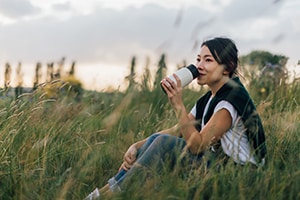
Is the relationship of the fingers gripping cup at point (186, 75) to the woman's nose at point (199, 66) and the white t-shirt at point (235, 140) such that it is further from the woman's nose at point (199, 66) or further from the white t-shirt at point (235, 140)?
the white t-shirt at point (235, 140)

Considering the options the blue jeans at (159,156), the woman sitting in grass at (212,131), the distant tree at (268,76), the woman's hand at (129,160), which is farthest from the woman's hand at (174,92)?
the distant tree at (268,76)

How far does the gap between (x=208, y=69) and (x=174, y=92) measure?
0.35 m

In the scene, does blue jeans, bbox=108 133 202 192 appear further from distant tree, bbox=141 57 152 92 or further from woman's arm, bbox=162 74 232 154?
distant tree, bbox=141 57 152 92

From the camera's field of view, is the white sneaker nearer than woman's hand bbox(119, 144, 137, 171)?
Yes

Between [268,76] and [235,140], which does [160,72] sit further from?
[235,140]

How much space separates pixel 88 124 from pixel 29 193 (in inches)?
77.0

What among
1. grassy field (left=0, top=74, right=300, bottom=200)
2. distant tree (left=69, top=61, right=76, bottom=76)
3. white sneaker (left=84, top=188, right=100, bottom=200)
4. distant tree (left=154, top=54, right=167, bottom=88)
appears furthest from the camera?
distant tree (left=69, top=61, right=76, bottom=76)

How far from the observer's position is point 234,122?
3518 millimetres

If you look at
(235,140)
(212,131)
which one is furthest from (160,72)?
(212,131)

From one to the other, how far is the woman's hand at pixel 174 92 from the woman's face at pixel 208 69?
0.26m

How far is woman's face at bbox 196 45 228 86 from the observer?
12.1ft

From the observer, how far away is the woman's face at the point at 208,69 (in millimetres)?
3674

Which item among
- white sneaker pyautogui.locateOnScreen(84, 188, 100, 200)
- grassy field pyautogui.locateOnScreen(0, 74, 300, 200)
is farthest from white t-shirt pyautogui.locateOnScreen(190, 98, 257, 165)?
white sneaker pyautogui.locateOnScreen(84, 188, 100, 200)

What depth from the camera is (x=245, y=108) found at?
11.5 feet
